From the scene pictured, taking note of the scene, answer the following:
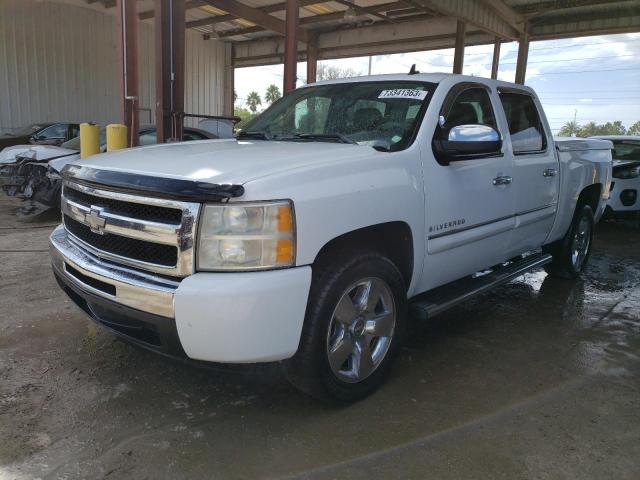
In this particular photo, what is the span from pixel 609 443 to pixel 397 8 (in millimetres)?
14627

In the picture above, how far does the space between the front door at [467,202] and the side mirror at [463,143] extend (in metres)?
0.05

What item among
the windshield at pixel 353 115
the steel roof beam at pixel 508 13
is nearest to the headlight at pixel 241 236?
the windshield at pixel 353 115

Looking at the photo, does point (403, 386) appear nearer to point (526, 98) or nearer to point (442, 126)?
point (442, 126)

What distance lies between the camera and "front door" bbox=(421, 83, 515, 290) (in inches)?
125

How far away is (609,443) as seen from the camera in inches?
103

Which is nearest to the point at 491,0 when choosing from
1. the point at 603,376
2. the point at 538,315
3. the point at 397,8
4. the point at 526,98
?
the point at 397,8

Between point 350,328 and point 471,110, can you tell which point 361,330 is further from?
point 471,110

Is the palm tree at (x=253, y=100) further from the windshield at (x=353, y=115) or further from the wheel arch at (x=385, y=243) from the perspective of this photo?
the wheel arch at (x=385, y=243)

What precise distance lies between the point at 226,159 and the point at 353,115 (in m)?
1.23

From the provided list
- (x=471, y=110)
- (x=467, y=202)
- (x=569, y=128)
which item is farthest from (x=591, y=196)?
(x=569, y=128)

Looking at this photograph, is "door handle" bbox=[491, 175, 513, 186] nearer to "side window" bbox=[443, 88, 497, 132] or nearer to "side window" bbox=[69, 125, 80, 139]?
"side window" bbox=[443, 88, 497, 132]

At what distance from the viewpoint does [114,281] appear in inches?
98.2

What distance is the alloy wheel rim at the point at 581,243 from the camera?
5527 mm

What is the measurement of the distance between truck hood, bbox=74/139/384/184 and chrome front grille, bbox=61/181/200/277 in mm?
144
